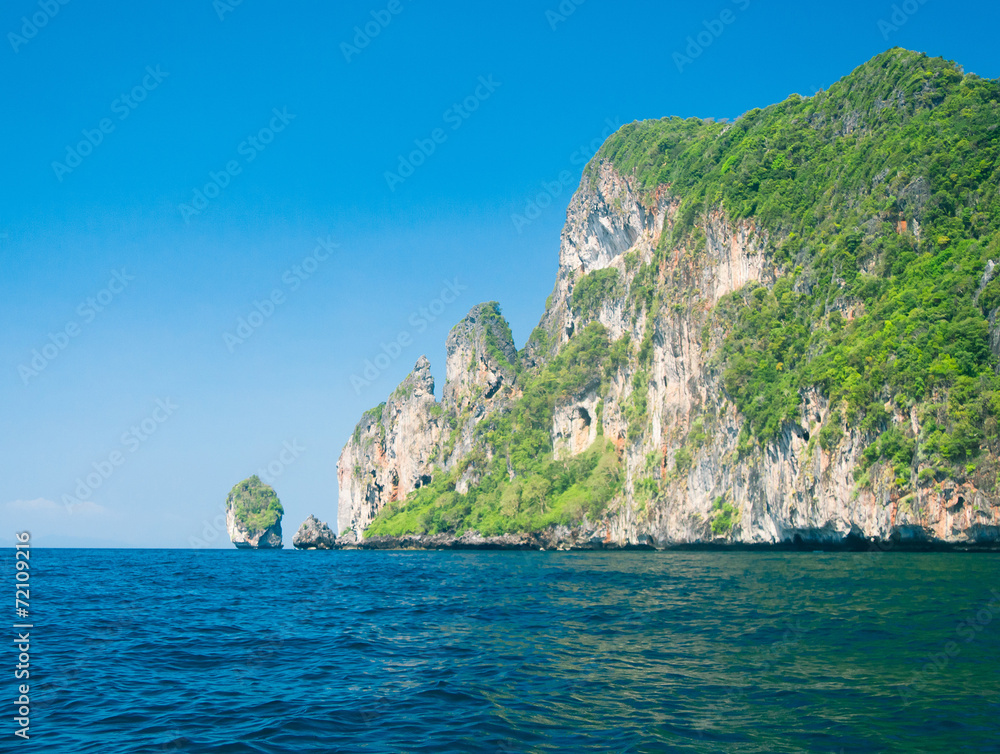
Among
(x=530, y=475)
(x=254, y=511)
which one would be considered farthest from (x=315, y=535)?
(x=254, y=511)

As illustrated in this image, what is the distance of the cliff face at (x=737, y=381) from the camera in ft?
172

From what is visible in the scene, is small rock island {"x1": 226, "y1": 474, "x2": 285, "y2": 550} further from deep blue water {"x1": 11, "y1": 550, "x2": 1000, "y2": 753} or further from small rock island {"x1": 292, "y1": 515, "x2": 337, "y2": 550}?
deep blue water {"x1": 11, "y1": 550, "x2": 1000, "y2": 753}

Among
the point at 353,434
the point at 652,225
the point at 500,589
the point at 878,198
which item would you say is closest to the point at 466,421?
the point at 353,434

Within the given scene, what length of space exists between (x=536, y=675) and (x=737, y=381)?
6684 centimetres

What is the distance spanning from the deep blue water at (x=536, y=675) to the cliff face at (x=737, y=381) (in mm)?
30506

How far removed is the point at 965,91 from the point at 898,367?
1346 inches

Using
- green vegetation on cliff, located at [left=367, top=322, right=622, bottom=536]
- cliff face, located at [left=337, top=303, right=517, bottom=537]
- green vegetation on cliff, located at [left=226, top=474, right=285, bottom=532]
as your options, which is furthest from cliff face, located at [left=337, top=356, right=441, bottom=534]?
green vegetation on cliff, located at [left=226, top=474, right=285, bottom=532]

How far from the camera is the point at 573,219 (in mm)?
145625

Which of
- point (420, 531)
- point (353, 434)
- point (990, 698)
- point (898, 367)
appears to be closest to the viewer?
point (990, 698)

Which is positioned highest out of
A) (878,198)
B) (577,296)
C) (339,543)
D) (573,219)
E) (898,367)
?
(573,219)

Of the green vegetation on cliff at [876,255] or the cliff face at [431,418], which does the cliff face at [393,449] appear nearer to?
the cliff face at [431,418]

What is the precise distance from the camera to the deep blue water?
963 cm

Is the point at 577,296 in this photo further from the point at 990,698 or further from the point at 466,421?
the point at 990,698

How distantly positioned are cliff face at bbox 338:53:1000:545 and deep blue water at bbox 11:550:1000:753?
1201 inches
